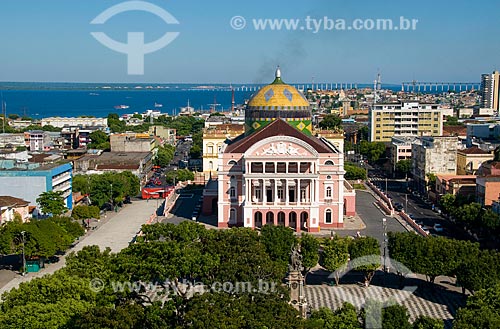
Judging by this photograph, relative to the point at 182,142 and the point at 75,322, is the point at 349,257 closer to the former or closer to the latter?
the point at 75,322

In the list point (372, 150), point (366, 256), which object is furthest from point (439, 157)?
point (366, 256)

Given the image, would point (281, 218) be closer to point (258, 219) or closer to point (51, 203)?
point (258, 219)

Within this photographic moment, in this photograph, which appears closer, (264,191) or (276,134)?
(264,191)

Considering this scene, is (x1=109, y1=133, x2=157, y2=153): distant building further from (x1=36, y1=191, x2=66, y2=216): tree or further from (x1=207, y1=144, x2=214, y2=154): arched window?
(x1=36, y1=191, x2=66, y2=216): tree

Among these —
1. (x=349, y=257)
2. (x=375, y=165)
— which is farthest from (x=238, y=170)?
(x=375, y=165)

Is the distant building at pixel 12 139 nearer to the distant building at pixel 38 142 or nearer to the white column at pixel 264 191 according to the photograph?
the distant building at pixel 38 142

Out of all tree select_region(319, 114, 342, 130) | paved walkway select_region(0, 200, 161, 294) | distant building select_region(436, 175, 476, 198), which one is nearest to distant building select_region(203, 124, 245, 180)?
paved walkway select_region(0, 200, 161, 294)
